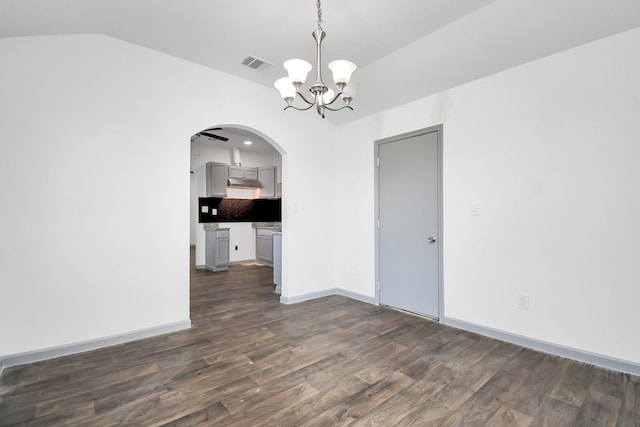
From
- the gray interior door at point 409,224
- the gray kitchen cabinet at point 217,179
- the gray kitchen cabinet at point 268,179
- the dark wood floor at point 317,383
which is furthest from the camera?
the gray kitchen cabinet at point 268,179

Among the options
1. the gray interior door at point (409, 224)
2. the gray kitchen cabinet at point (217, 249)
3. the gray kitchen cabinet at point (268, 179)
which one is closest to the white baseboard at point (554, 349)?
the gray interior door at point (409, 224)

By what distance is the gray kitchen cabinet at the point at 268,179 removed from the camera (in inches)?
306

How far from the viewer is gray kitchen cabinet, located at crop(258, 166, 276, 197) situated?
7770 mm

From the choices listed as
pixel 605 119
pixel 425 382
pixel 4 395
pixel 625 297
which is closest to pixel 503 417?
pixel 425 382

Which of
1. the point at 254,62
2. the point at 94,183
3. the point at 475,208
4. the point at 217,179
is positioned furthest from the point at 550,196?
the point at 217,179

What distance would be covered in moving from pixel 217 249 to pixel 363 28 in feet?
17.6

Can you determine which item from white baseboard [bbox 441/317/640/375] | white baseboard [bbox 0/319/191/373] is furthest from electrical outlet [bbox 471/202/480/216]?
white baseboard [bbox 0/319/191/373]

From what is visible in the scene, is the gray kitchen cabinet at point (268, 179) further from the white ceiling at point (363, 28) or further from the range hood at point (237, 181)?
the white ceiling at point (363, 28)

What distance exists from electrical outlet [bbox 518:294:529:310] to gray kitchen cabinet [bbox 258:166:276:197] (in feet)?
19.4

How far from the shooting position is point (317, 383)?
221cm

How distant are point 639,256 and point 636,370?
0.86 metres

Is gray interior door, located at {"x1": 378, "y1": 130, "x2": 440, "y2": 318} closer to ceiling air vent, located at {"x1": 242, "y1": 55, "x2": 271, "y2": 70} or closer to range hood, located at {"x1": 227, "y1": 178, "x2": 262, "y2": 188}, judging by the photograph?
ceiling air vent, located at {"x1": 242, "y1": 55, "x2": 271, "y2": 70}

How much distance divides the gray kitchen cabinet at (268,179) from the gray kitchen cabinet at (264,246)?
1.00m

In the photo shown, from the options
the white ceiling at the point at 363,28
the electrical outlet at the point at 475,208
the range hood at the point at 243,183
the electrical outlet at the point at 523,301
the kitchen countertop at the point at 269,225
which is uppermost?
the white ceiling at the point at 363,28
